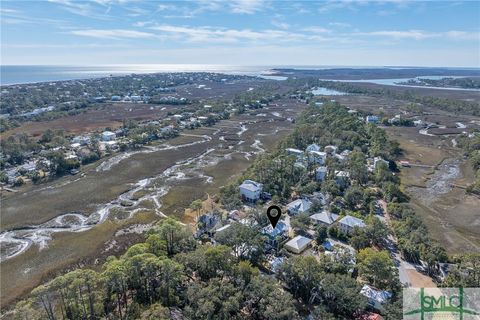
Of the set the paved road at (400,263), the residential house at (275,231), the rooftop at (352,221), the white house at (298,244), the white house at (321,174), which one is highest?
the white house at (321,174)

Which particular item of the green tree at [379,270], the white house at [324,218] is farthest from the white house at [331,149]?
the green tree at [379,270]

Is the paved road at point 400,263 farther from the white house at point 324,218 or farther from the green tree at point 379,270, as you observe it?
the white house at point 324,218

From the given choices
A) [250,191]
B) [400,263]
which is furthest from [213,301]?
[250,191]

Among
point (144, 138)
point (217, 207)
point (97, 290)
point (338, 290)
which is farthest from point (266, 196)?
point (144, 138)

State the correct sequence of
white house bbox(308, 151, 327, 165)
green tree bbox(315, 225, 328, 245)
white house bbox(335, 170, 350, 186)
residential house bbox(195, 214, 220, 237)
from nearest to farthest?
green tree bbox(315, 225, 328, 245)
residential house bbox(195, 214, 220, 237)
white house bbox(335, 170, 350, 186)
white house bbox(308, 151, 327, 165)

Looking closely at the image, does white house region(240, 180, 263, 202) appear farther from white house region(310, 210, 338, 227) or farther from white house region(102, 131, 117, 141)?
white house region(102, 131, 117, 141)

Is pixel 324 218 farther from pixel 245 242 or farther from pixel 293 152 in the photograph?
pixel 293 152

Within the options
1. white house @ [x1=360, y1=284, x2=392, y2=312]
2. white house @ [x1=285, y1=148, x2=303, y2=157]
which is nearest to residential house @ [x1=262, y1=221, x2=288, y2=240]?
white house @ [x1=360, y1=284, x2=392, y2=312]
